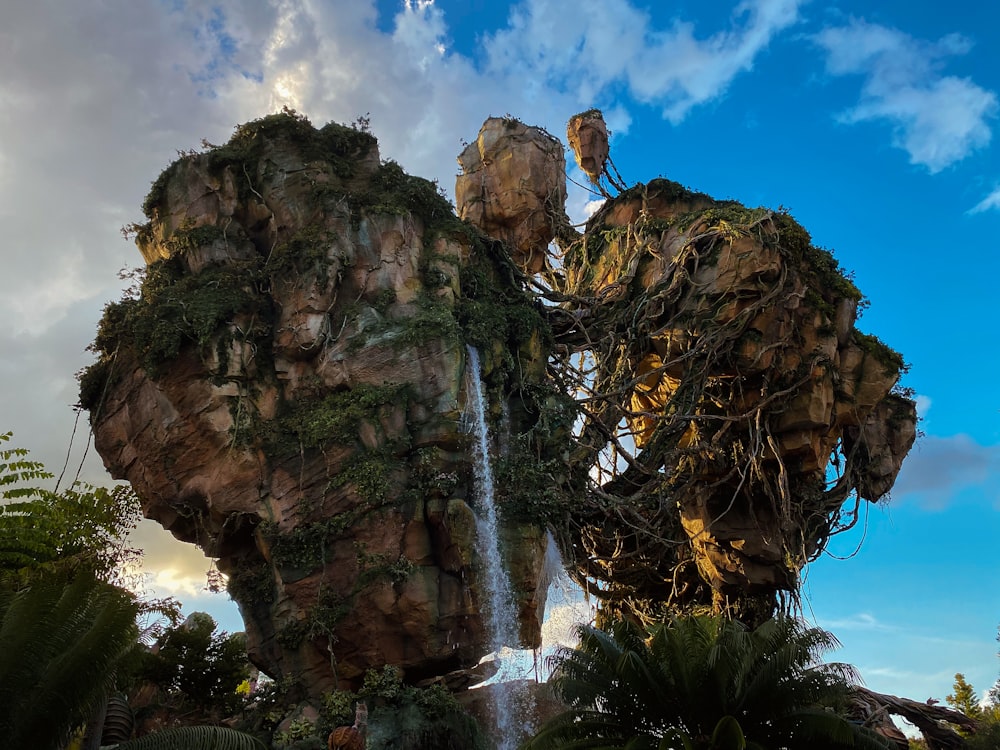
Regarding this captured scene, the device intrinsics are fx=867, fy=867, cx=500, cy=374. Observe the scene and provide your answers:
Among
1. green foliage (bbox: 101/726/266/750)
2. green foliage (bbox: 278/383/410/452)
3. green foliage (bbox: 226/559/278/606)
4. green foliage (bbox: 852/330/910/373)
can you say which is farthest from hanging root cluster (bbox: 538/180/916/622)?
green foliage (bbox: 101/726/266/750)

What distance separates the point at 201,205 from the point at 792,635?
41.5 feet

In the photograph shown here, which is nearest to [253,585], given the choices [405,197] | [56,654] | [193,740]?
[193,740]

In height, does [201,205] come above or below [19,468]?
above

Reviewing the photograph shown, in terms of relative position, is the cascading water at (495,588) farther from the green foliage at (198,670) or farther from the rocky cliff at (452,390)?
the green foliage at (198,670)

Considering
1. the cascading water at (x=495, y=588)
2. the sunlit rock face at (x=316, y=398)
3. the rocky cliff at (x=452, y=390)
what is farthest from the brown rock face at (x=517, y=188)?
the cascading water at (x=495, y=588)

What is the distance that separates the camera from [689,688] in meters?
10.7

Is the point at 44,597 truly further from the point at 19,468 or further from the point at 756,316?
the point at 756,316

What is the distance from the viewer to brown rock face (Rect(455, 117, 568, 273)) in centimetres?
2250

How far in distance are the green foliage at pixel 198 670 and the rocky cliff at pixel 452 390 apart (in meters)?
2.19

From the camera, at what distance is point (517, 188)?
22.4m

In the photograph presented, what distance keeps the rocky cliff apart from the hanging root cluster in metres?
0.07

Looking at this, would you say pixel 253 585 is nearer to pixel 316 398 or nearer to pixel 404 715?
pixel 316 398

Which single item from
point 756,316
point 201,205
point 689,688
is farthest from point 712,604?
point 201,205

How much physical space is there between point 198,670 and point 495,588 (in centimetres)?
596
